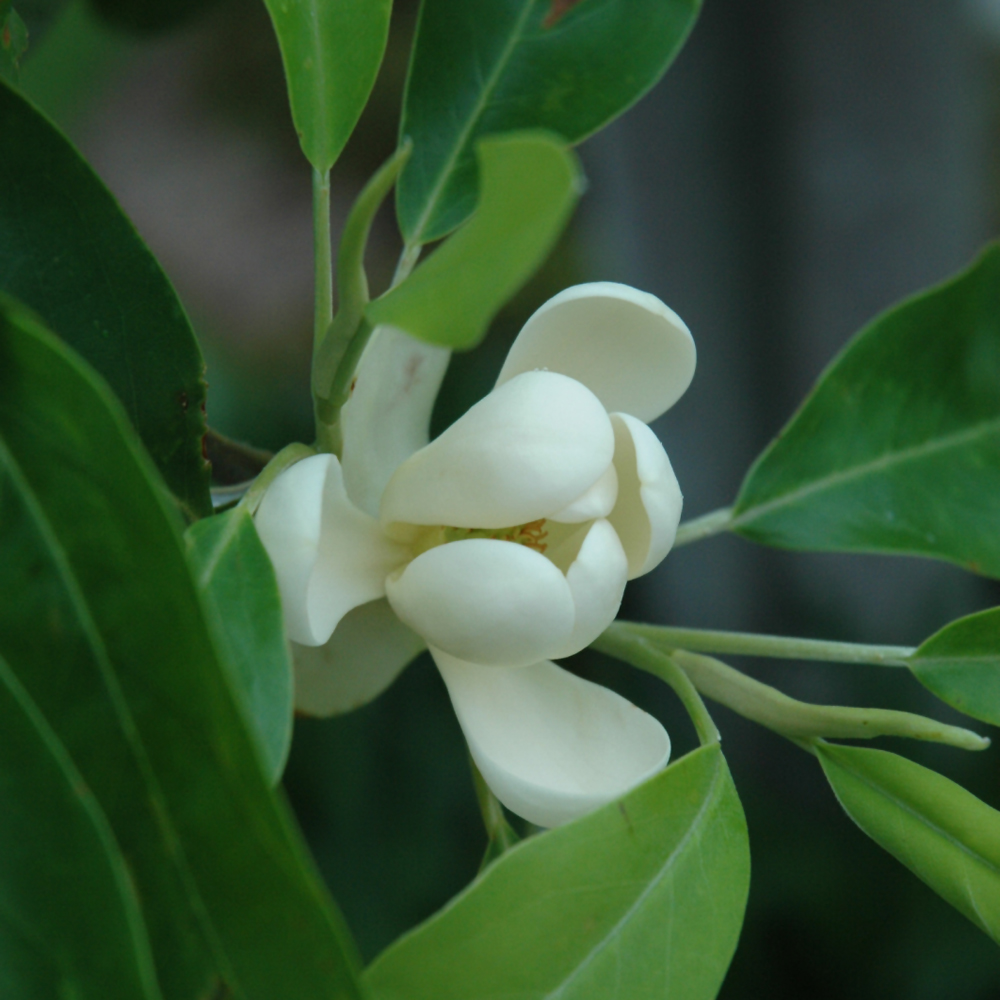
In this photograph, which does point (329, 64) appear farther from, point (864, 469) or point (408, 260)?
point (864, 469)

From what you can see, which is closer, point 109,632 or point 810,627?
point 109,632

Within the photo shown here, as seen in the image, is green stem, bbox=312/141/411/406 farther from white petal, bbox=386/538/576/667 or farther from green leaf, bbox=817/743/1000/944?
green leaf, bbox=817/743/1000/944

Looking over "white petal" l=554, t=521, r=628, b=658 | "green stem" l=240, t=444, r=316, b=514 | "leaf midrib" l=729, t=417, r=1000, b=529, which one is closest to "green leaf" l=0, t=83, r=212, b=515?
"green stem" l=240, t=444, r=316, b=514

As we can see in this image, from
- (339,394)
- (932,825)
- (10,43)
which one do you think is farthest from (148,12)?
(932,825)

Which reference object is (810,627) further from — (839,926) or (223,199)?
(223,199)

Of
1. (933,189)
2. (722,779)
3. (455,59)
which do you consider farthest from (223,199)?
(722,779)

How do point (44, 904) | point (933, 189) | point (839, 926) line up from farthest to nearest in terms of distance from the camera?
point (933, 189)
point (839, 926)
point (44, 904)
